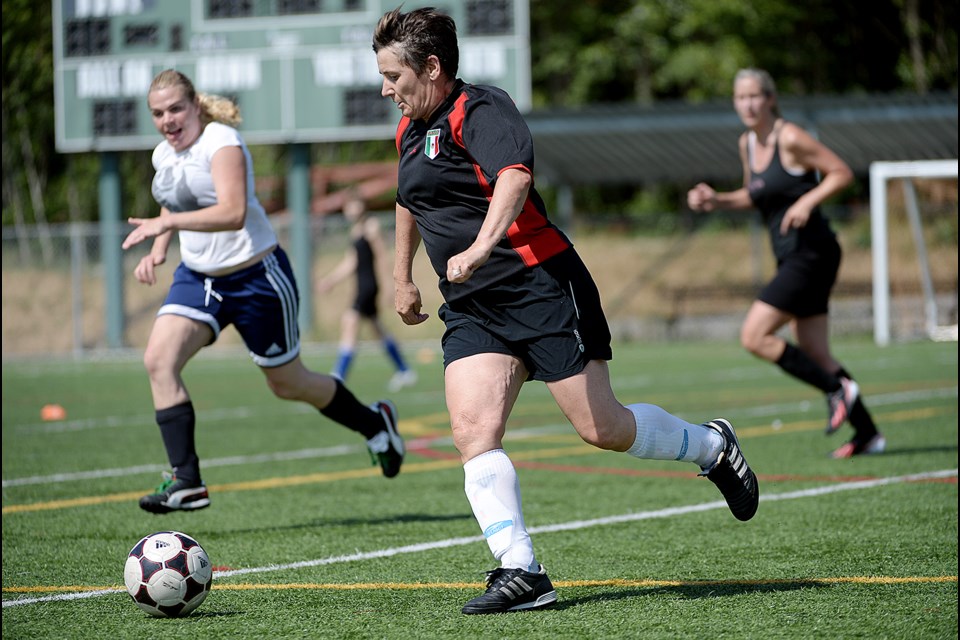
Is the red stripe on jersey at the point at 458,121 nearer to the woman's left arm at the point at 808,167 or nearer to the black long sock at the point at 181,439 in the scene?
the black long sock at the point at 181,439

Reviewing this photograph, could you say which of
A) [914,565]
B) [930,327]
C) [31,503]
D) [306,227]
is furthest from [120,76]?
[914,565]

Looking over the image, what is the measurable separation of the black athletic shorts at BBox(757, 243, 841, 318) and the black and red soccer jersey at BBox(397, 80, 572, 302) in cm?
391

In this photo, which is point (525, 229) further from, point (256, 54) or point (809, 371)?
point (256, 54)

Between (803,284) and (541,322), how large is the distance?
415cm

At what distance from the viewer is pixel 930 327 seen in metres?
19.4

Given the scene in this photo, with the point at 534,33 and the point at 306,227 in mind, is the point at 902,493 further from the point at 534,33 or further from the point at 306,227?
the point at 534,33

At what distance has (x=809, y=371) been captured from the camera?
8211 millimetres

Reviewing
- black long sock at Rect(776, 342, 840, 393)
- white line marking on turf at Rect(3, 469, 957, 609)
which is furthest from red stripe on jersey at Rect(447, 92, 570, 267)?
black long sock at Rect(776, 342, 840, 393)

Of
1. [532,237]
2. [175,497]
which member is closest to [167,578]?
[532,237]

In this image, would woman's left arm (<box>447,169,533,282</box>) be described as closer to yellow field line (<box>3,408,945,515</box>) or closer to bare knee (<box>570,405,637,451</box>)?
bare knee (<box>570,405,637,451</box>)

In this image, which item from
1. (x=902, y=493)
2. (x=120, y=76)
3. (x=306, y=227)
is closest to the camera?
(x=902, y=493)

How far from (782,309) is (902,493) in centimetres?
182

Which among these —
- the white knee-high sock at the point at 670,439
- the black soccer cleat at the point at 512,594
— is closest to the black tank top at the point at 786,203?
the white knee-high sock at the point at 670,439

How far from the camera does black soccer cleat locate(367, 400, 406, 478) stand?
6.98 m
